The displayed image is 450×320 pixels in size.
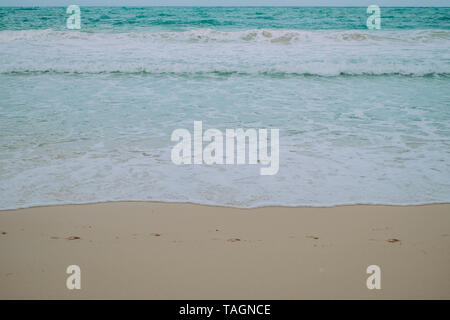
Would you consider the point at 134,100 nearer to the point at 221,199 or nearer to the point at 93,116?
the point at 93,116

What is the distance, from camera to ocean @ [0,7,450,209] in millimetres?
3754

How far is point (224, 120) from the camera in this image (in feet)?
20.0

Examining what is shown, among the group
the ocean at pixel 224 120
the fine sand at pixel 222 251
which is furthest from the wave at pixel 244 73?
the fine sand at pixel 222 251

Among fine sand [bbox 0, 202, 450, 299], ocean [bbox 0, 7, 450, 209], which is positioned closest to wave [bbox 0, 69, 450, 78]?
ocean [bbox 0, 7, 450, 209]

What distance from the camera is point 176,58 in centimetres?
1188

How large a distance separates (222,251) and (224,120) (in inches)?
143

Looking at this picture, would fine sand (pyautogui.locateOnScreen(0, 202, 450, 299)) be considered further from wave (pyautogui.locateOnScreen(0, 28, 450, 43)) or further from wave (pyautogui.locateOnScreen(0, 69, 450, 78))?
wave (pyautogui.locateOnScreen(0, 28, 450, 43))

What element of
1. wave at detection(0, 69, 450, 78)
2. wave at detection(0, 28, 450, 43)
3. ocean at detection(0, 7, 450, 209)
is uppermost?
wave at detection(0, 28, 450, 43)

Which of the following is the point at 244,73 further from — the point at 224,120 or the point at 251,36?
the point at 251,36

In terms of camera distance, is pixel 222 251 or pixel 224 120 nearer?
pixel 222 251

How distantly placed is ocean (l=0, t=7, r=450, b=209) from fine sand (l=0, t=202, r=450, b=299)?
0.27 metres

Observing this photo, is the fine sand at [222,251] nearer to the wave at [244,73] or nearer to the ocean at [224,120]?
the ocean at [224,120]

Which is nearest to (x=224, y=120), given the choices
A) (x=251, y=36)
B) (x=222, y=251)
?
(x=222, y=251)

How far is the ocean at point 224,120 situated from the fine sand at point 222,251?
0.27 m
